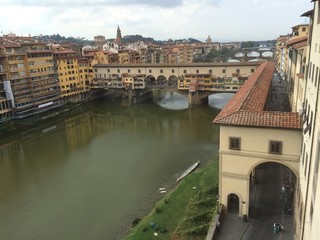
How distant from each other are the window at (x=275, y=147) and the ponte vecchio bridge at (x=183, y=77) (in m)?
38.4

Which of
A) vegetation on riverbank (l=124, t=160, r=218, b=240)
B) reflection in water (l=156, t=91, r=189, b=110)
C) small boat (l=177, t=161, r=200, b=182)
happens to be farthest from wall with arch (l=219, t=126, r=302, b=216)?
reflection in water (l=156, t=91, r=189, b=110)

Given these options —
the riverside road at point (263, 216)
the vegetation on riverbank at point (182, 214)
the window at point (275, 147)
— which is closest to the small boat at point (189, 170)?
the vegetation on riverbank at point (182, 214)

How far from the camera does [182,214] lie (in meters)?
20.5

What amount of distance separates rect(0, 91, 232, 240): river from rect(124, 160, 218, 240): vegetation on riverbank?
1796 mm

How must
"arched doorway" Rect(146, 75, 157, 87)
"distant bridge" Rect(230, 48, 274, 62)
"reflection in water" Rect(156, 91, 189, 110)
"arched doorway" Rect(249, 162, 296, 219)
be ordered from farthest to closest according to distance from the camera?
"distant bridge" Rect(230, 48, 274, 62), "arched doorway" Rect(146, 75, 157, 87), "reflection in water" Rect(156, 91, 189, 110), "arched doorway" Rect(249, 162, 296, 219)

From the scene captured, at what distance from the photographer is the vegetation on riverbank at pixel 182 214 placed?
1795 cm

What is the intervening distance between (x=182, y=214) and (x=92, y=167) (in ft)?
44.9

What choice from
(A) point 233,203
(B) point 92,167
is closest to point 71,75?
(B) point 92,167

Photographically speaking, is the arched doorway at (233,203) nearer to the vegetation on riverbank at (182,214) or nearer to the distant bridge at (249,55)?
the vegetation on riverbank at (182,214)

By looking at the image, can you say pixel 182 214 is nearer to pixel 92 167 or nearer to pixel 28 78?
pixel 92 167

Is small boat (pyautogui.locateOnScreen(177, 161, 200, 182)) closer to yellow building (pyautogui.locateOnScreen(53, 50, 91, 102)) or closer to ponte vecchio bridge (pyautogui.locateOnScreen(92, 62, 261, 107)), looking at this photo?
ponte vecchio bridge (pyautogui.locateOnScreen(92, 62, 261, 107))

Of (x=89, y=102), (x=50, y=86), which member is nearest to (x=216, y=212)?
(x=50, y=86)

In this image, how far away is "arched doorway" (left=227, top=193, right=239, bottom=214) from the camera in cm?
1870

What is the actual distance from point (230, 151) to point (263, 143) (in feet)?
6.27
